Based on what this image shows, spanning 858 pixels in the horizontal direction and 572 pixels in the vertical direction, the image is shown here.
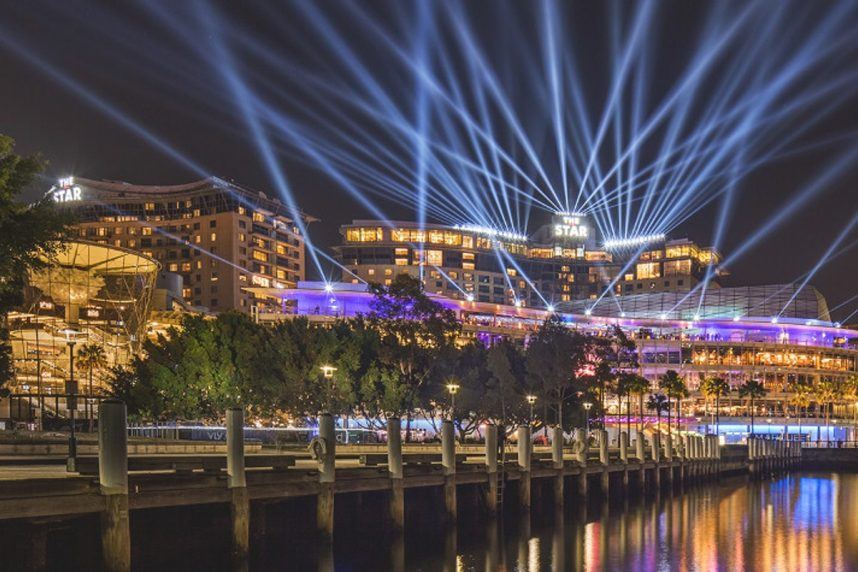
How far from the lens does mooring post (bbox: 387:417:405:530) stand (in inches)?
1377

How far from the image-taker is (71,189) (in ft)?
644

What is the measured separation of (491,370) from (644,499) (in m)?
18.0

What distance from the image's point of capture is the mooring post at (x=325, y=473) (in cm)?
3112

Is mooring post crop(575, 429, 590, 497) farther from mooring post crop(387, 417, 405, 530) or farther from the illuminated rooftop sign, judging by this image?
the illuminated rooftop sign

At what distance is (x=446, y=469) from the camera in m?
38.8

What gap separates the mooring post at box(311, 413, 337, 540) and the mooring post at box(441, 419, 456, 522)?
8.09 metres

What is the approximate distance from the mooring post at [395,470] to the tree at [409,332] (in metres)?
33.2

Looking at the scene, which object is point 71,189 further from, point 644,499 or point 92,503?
point 92,503

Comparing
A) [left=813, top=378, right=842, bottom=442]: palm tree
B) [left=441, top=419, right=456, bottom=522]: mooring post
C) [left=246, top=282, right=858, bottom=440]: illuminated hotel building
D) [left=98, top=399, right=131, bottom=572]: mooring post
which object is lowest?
[left=813, top=378, right=842, bottom=442]: palm tree

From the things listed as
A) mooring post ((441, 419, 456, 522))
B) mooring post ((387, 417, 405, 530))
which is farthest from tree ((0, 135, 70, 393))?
mooring post ((441, 419, 456, 522))

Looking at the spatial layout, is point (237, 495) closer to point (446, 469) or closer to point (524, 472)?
point (446, 469)

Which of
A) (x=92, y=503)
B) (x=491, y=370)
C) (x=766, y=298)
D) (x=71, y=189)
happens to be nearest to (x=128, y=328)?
(x=491, y=370)

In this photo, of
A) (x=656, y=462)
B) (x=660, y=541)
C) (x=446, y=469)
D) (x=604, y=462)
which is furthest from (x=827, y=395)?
(x=446, y=469)

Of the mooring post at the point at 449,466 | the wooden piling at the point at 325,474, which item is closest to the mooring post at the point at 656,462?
the mooring post at the point at 449,466
